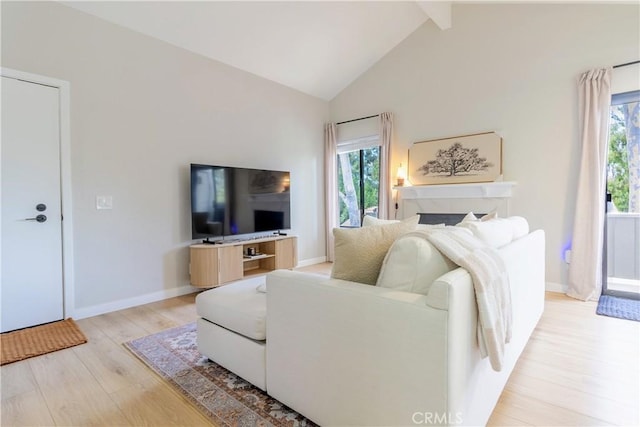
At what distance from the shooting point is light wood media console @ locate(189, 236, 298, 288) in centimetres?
345

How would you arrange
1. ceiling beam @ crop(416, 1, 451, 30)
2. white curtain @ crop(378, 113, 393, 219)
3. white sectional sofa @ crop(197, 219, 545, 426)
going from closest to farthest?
white sectional sofa @ crop(197, 219, 545, 426) < ceiling beam @ crop(416, 1, 451, 30) < white curtain @ crop(378, 113, 393, 219)

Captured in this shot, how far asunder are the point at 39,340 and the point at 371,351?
267 cm

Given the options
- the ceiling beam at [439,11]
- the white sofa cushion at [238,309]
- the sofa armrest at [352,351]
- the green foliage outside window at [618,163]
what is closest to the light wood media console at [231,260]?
the white sofa cushion at [238,309]

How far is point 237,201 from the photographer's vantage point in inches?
153

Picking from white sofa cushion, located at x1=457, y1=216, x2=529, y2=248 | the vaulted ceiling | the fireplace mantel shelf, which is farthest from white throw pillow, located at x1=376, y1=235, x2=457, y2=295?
the vaulted ceiling

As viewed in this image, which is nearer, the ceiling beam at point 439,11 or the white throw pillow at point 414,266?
the white throw pillow at point 414,266

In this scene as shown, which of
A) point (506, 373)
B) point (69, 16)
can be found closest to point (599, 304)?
point (506, 373)

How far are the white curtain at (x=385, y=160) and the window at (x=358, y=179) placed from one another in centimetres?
19

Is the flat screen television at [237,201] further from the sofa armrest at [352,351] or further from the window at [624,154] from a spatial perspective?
the window at [624,154]

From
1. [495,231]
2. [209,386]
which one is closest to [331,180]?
[495,231]

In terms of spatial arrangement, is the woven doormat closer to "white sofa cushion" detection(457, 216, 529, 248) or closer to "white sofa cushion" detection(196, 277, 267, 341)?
"white sofa cushion" detection(196, 277, 267, 341)

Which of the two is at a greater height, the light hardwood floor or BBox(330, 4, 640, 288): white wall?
BBox(330, 4, 640, 288): white wall

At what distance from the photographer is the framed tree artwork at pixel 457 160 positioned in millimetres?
3873

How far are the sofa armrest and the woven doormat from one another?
1.82 meters
